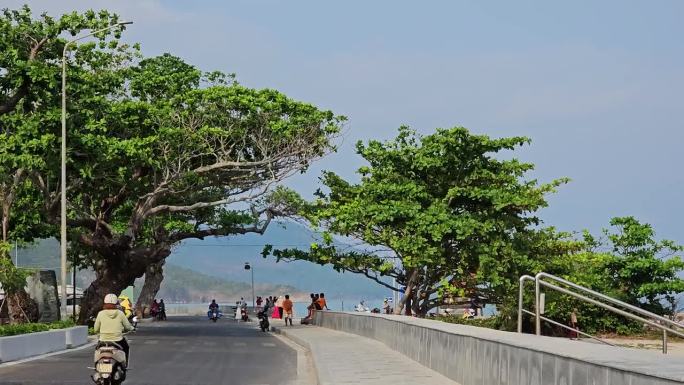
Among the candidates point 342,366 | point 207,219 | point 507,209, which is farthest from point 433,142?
point 342,366

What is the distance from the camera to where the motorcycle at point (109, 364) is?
17.6m

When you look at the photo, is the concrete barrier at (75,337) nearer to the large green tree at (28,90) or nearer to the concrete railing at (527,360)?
the large green tree at (28,90)

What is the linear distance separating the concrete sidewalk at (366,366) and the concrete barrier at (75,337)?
756cm

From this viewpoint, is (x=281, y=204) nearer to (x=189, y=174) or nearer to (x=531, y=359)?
(x=189, y=174)

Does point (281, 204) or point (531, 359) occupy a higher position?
point (281, 204)

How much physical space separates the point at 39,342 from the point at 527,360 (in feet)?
69.2

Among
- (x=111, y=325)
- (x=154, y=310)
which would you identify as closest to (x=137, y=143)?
(x=111, y=325)

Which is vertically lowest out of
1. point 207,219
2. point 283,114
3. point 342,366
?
point 342,366

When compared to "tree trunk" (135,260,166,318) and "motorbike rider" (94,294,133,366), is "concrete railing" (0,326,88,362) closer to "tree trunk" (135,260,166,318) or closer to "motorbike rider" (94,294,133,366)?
"motorbike rider" (94,294,133,366)

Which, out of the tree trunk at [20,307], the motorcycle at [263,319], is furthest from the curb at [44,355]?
the motorcycle at [263,319]

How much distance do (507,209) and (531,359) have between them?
3781 cm

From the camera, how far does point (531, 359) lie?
43.1 ft

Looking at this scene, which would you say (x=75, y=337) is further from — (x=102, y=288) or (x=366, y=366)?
(x=366, y=366)

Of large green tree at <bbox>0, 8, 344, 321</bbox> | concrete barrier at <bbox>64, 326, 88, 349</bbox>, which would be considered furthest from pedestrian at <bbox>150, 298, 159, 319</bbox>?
concrete barrier at <bbox>64, 326, 88, 349</bbox>
